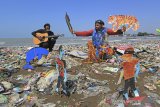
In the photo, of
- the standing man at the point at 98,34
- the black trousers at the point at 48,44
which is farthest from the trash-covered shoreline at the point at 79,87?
the black trousers at the point at 48,44

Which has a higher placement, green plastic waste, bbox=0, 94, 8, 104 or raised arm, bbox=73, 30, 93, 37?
raised arm, bbox=73, 30, 93, 37


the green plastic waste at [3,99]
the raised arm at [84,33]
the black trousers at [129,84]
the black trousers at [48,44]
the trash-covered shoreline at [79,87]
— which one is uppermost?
the raised arm at [84,33]

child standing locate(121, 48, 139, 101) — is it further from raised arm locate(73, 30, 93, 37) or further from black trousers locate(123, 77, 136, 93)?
raised arm locate(73, 30, 93, 37)

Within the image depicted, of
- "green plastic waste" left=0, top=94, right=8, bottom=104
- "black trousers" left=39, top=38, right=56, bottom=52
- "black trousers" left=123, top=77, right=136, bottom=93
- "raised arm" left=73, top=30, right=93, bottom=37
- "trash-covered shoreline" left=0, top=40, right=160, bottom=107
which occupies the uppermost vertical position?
"raised arm" left=73, top=30, right=93, bottom=37

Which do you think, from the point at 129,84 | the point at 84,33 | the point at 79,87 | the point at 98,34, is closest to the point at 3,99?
the point at 79,87

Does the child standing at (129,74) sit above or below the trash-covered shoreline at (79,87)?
above

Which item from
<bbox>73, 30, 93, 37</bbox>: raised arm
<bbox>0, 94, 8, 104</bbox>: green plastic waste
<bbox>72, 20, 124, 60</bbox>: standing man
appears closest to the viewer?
<bbox>0, 94, 8, 104</bbox>: green plastic waste

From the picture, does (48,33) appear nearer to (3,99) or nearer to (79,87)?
(79,87)

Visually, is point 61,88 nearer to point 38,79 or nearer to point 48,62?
point 38,79

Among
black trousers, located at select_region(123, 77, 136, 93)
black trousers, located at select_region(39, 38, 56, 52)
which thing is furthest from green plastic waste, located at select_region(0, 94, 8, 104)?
black trousers, located at select_region(39, 38, 56, 52)

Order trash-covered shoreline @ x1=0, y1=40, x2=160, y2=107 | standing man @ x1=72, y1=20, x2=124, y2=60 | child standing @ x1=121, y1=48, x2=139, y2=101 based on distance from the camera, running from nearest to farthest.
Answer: child standing @ x1=121, y1=48, x2=139, y2=101 < trash-covered shoreline @ x1=0, y1=40, x2=160, y2=107 < standing man @ x1=72, y1=20, x2=124, y2=60

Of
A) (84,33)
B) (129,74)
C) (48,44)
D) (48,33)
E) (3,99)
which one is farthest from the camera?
(48,44)

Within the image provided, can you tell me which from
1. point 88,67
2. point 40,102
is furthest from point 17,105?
point 88,67

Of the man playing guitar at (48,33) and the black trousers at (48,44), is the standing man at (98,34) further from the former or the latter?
the black trousers at (48,44)
